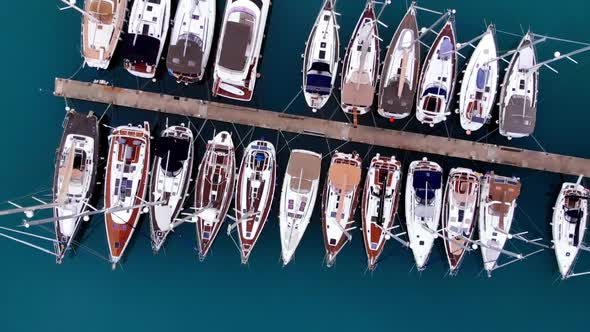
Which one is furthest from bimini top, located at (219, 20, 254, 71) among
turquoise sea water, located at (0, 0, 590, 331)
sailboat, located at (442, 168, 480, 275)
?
sailboat, located at (442, 168, 480, 275)

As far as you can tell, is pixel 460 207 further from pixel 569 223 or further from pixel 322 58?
pixel 322 58

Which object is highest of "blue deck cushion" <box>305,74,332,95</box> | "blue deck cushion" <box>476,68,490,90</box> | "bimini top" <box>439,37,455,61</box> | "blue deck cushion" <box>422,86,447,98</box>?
"bimini top" <box>439,37,455,61</box>

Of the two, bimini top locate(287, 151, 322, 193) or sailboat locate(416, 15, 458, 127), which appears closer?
bimini top locate(287, 151, 322, 193)

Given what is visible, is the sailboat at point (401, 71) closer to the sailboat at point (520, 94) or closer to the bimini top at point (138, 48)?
the sailboat at point (520, 94)

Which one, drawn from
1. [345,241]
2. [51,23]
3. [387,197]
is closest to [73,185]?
[51,23]

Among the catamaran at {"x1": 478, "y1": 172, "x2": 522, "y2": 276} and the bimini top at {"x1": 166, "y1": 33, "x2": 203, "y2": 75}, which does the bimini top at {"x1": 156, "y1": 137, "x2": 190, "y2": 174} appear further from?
the catamaran at {"x1": 478, "y1": 172, "x2": 522, "y2": 276}

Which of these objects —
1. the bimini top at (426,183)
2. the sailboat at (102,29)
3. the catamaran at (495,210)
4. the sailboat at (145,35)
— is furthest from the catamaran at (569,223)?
the sailboat at (102,29)

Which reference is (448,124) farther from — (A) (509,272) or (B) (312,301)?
(B) (312,301)
